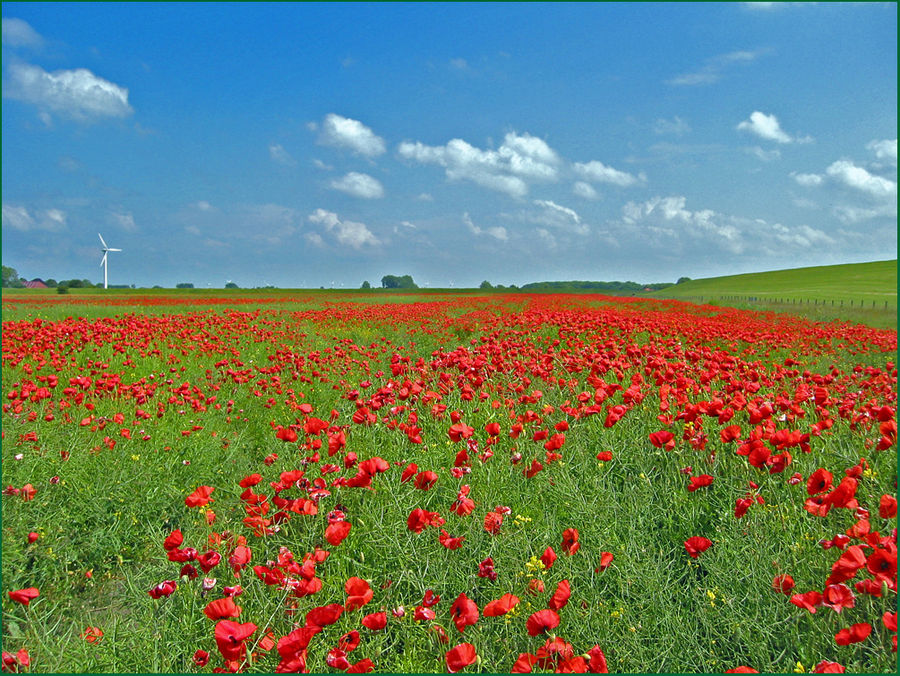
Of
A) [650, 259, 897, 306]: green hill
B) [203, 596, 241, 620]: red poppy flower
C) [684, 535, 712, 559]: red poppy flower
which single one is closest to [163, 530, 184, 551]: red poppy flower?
[203, 596, 241, 620]: red poppy flower

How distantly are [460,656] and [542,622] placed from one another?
0.94ft

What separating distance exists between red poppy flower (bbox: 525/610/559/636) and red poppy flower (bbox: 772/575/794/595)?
109 centimetres

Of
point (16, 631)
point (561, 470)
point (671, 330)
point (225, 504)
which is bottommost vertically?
point (16, 631)

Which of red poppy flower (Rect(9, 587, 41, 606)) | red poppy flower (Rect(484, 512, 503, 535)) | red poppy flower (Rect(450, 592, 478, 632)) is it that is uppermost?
red poppy flower (Rect(484, 512, 503, 535))

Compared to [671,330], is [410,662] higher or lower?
lower

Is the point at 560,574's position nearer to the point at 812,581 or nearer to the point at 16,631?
the point at 812,581

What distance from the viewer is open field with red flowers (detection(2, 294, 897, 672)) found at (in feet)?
6.73

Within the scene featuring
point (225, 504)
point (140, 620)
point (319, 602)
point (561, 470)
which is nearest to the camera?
point (319, 602)

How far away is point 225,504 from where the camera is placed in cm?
372

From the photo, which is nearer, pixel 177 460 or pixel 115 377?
pixel 177 460

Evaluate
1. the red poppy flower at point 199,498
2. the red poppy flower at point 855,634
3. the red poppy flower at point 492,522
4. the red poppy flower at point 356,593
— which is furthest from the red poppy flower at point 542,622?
the red poppy flower at point 199,498

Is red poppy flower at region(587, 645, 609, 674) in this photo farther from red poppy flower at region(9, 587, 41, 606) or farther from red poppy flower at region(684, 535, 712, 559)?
red poppy flower at region(9, 587, 41, 606)

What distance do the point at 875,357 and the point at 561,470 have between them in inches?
368

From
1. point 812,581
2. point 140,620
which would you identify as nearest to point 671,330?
point 812,581
